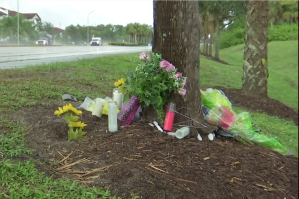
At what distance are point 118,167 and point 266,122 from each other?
12.6ft

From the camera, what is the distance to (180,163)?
2.87 meters

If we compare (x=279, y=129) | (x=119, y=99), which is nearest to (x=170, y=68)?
(x=119, y=99)

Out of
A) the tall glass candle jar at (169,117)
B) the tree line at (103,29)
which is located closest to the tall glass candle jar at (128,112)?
the tall glass candle jar at (169,117)

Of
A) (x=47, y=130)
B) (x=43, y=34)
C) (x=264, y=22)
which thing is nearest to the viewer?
(x=47, y=130)

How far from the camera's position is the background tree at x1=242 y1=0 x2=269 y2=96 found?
7.22 meters

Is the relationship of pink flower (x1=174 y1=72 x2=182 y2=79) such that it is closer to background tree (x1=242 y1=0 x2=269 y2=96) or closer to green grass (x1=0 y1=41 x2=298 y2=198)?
green grass (x1=0 y1=41 x2=298 y2=198)

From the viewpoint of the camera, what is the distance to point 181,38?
3.55 metres

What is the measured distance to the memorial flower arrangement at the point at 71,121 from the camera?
3.14 metres

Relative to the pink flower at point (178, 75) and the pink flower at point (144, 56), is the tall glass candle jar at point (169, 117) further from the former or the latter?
the pink flower at point (144, 56)

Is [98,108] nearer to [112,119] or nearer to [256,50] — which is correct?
[112,119]

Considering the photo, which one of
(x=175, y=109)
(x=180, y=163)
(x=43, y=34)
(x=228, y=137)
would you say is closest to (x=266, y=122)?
(x=228, y=137)

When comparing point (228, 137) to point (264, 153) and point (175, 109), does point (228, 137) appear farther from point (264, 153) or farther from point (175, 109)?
point (175, 109)

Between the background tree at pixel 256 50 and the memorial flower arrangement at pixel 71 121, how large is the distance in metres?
5.12

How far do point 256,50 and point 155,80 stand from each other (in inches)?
181
